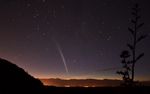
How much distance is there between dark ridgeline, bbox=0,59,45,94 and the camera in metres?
12.1

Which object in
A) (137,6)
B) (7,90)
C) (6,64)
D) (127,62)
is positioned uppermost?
(137,6)

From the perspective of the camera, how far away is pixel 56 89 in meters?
15.7

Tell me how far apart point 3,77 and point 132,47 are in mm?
27598

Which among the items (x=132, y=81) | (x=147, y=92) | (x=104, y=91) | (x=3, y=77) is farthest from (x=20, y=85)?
(x=132, y=81)

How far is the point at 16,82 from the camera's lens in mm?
12727

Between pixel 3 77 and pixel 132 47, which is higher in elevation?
pixel 132 47

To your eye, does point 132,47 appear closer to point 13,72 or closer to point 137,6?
point 137,6

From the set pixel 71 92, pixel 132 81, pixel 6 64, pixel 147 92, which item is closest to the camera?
pixel 6 64

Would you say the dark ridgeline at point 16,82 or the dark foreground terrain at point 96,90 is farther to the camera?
the dark foreground terrain at point 96,90

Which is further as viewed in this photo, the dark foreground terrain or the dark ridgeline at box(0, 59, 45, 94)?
the dark foreground terrain

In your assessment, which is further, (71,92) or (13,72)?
(71,92)

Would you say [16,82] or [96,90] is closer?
[16,82]

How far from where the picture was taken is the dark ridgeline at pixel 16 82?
1214cm

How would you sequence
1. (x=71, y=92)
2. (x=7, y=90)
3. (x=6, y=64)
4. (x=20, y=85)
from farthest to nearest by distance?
1. (x=71, y=92)
2. (x=6, y=64)
3. (x=20, y=85)
4. (x=7, y=90)
